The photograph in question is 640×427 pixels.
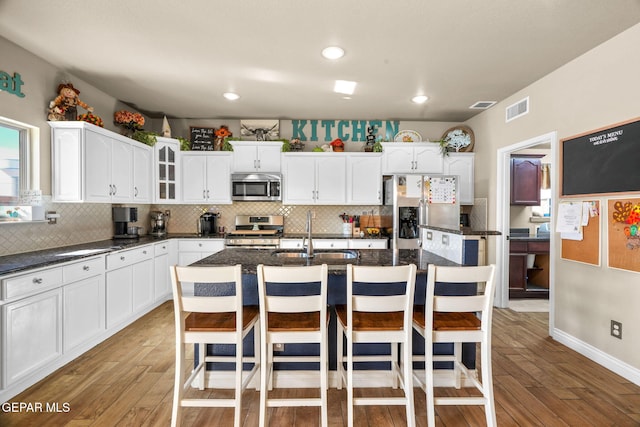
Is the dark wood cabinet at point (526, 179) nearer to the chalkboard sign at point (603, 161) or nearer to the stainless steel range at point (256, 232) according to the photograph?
the chalkboard sign at point (603, 161)

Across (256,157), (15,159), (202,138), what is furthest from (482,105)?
(15,159)

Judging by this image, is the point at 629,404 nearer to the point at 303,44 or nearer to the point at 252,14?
the point at 303,44

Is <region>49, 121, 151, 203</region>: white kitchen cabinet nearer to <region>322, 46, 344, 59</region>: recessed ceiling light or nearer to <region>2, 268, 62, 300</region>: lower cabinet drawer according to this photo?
<region>2, 268, 62, 300</region>: lower cabinet drawer

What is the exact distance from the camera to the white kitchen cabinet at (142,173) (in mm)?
4074

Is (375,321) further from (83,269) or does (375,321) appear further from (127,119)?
(127,119)

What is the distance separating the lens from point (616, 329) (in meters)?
2.61

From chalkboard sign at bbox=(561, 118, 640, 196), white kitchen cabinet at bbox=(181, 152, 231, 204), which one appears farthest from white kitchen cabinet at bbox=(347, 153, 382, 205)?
chalkboard sign at bbox=(561, 118, 640, 196)

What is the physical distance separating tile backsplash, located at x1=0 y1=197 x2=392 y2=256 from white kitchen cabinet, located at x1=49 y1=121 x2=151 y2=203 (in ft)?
0.87

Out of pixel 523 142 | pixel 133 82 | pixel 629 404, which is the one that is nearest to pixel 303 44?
pixel 133 82

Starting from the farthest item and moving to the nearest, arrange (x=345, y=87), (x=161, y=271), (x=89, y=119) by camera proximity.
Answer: (x=161, y=271) < (x=345, y=87) < (x=89, y=119)

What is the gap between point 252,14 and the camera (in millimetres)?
2342

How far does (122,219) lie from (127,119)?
1.29 meters

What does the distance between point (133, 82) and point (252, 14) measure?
208cm

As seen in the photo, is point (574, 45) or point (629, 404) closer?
point (629, 404)
